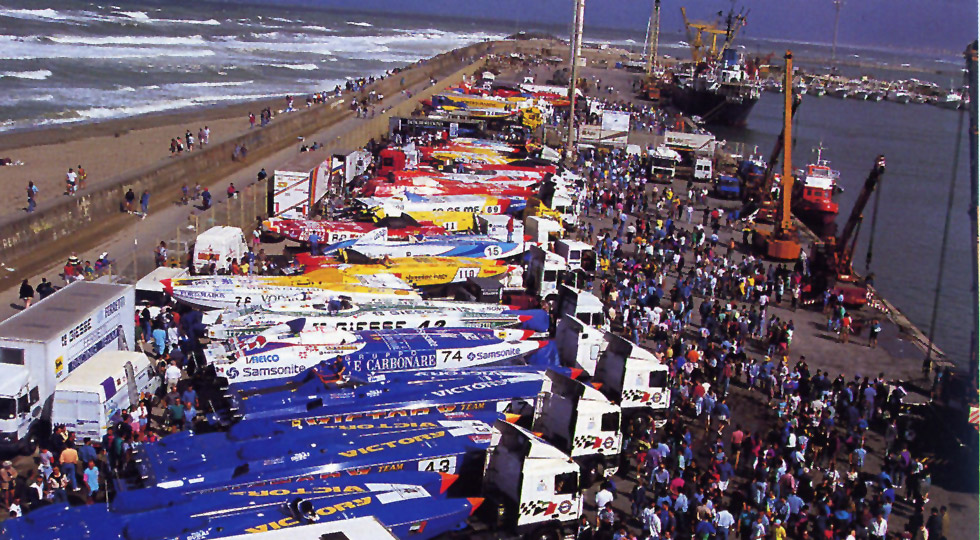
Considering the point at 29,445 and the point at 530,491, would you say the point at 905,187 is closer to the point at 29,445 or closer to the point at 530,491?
the point at 530,491

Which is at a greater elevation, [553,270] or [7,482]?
[553,270]

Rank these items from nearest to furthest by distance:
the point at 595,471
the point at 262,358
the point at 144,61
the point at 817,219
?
1. the point at 595,471
2. the point at 262,358
3. the point at 817,219
4. the point at 144,61

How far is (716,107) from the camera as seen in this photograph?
Result: 9419 cm

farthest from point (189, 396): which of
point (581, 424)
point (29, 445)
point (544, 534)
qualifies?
point (581, 424)

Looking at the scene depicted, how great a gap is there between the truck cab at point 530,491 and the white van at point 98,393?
7.23 meters

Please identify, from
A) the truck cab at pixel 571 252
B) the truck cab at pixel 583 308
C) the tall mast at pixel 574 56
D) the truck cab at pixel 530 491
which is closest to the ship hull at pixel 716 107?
the tall mast at pixel 574 56

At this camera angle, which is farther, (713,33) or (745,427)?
(713,33)

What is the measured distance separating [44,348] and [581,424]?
10.0 metres

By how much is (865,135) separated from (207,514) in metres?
94.0

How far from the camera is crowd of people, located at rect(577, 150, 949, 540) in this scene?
50.5 ft

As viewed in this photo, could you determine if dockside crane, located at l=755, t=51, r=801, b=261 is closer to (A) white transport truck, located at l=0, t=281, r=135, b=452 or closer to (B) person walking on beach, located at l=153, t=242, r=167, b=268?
(B) person walking on beach, located at l=153, t=242, r=167, b=268

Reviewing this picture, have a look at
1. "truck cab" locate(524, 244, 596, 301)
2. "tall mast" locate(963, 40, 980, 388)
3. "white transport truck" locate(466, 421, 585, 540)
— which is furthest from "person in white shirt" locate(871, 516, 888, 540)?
"truck cab" locate(524, 244, 596, 301)

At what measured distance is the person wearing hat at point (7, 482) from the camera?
14352 mm

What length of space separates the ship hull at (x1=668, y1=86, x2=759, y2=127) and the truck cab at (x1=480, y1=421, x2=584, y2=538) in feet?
275
